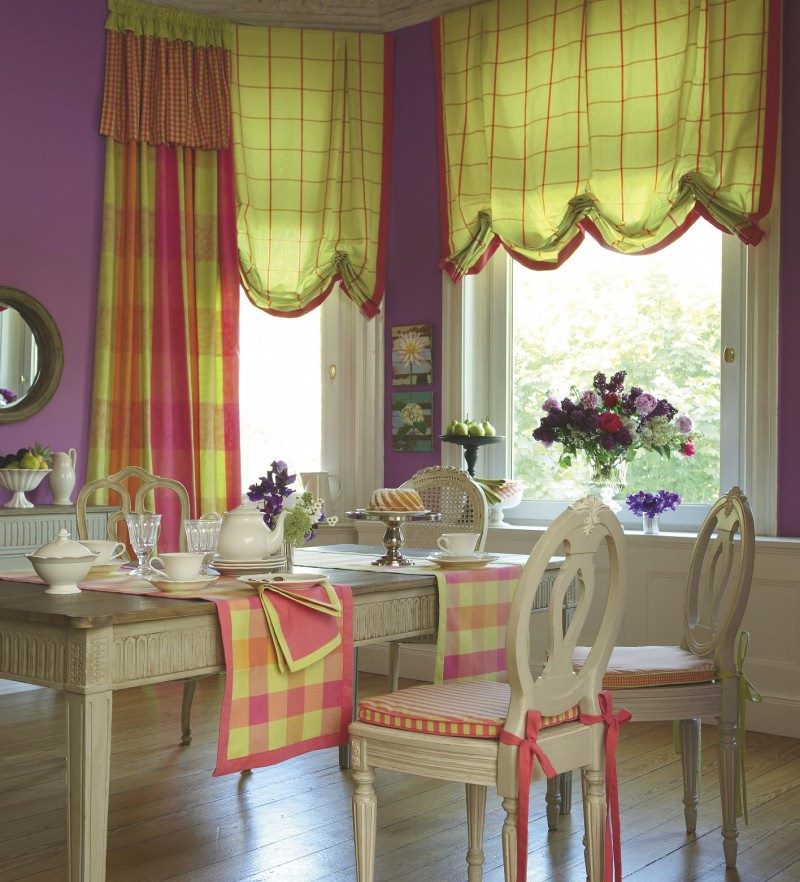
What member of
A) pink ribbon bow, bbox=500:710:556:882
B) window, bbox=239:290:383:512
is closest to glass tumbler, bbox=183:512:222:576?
pink ribbon bow, bbox=500:710:556:882

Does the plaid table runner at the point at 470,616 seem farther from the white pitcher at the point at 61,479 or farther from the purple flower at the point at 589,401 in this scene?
the white pitcher at the point at 61,479

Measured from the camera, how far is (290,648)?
7.75 feet

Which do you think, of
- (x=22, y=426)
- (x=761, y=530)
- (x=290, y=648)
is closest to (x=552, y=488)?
(x=761, y=530)

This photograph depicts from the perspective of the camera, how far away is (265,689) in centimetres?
233

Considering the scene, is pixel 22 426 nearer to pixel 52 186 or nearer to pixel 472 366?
pixel 52 186

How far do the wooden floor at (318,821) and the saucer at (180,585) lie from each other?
0.70m

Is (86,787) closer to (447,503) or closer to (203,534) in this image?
(203,534)

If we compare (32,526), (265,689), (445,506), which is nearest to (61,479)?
(32,526)

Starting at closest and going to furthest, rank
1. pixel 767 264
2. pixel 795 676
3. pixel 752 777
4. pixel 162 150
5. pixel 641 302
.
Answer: pixel 752 777
pixel 795 676
pixel 767 264
pixel 641 302
pixel 162 150

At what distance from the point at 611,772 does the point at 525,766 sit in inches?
12.6

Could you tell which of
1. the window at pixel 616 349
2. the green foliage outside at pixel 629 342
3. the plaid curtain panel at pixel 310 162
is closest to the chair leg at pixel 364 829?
the window at pixel 616 349

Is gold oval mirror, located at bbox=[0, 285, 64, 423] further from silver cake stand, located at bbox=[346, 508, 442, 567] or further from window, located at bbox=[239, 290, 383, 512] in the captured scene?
silver cake stand, located at bbox=[346, 508, 442, 567]

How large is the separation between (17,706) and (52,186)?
2.19 meters

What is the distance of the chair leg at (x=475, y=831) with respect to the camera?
2396 millimetres
